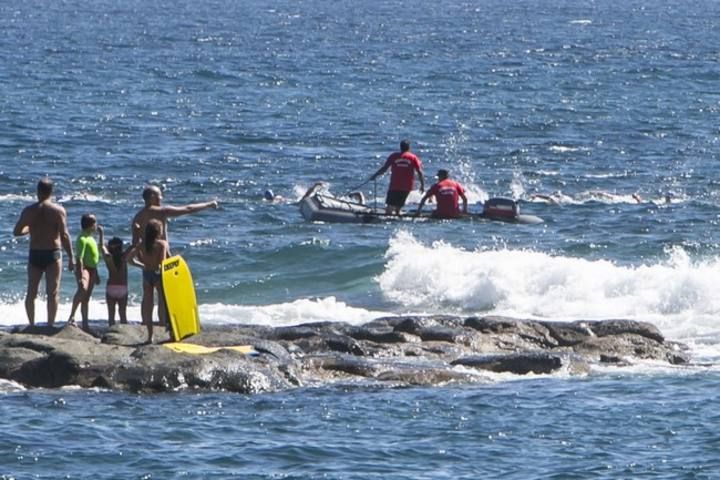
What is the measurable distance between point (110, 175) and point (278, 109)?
47.5 ft

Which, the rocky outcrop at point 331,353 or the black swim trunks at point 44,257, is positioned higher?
the black swim trunks at point 44,257

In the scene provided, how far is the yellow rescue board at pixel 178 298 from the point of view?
19500 mm

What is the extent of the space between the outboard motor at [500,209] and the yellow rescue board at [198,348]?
12893 millimetres

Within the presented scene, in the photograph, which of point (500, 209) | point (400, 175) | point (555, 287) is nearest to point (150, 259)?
point (555, 287)

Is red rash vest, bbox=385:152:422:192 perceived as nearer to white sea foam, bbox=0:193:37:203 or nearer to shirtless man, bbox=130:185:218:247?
white sea foam, bbox=0:193:37:203

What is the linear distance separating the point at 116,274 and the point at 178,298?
1.24 m

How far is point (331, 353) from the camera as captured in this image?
66.4 feet

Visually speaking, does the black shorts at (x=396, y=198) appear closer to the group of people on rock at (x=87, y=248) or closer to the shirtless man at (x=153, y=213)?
the group of people on rock at (x=87, y=248)

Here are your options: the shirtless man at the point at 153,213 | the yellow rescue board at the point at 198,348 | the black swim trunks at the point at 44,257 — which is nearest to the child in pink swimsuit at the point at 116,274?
the shirtless man at the point at 153,213

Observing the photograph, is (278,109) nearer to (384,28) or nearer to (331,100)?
(331,100)

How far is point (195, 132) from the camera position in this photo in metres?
45.5

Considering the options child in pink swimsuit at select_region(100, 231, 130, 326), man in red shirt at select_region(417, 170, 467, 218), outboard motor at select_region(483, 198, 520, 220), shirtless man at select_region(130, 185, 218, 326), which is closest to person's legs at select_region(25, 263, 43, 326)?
child in pink swimsuit at select_region(100, 231, 130, 326)

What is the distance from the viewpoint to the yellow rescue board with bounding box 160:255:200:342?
19.5 m

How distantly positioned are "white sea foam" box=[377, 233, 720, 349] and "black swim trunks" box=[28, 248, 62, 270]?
734 centimetres
